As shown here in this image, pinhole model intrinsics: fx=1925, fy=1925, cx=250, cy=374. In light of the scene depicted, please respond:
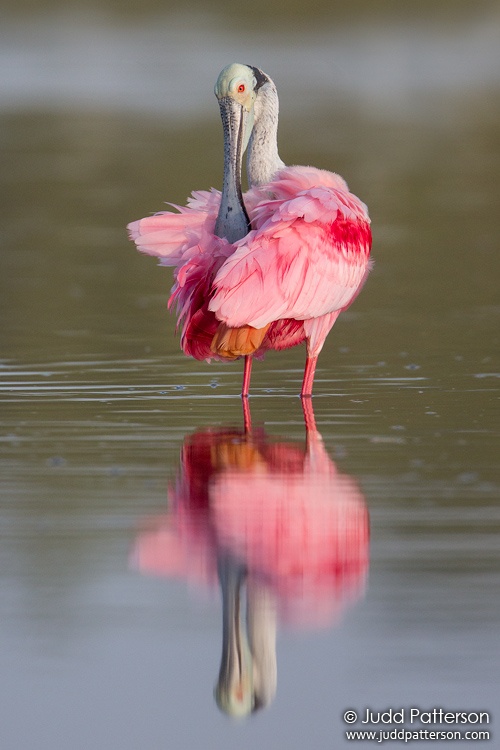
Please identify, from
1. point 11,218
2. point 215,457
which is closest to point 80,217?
point 11,218

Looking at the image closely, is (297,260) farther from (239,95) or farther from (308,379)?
(239,95)

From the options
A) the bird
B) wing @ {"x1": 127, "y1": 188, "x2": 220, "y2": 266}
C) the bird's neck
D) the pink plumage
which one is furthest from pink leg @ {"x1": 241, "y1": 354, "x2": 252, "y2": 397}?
the bird's neck

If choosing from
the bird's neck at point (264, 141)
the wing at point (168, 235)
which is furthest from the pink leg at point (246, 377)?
the bird's neck at point (264, 141)

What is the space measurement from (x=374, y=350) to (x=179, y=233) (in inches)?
95.9

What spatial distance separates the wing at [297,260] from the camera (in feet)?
34.0

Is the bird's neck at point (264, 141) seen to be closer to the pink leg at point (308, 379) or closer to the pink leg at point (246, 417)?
the pink leg at point (308, 379)

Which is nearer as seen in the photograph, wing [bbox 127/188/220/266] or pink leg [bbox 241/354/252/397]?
wing [bbox 127/188/220/266]

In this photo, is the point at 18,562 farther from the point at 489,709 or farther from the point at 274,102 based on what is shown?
the point at 274,102

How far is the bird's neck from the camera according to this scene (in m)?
11.5

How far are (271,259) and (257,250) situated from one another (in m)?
0.10

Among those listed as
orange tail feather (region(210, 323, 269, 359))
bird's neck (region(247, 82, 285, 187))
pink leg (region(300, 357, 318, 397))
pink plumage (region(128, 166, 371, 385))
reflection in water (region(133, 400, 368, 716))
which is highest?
bird's neck (region(247, 82, 285, 187))

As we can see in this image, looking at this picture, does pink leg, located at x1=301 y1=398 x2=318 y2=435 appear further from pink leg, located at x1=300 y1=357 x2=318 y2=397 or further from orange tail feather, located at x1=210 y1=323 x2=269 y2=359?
orange tail feather, located at x1=210 y1=323 x2=269 y2=359

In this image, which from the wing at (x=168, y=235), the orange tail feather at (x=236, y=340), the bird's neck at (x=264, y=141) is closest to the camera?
the orange tail feather at (x=236, y=340)

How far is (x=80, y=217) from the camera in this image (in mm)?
23641
